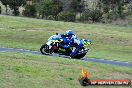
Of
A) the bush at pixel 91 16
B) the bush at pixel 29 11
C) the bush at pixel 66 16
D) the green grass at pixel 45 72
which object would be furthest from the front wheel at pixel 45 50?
the bush at pixel 29 11

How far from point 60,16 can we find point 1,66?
180 feet

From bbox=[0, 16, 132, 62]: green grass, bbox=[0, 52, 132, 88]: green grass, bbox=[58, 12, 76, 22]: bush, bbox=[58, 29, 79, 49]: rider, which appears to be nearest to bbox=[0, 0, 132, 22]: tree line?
bbox=[58, 12, 76, 22]: bush

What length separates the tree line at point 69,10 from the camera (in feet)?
236

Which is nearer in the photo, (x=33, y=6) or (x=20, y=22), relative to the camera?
(x=20, y=22)

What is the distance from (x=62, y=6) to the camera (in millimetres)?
77562

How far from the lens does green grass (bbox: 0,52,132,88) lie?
15.3 m

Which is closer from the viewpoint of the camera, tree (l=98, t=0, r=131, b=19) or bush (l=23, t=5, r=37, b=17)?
bush (l=23, t=5, r=37, b=17)

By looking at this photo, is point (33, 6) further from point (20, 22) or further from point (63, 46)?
point (63, 46)

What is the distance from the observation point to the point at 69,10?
7600 centimetres

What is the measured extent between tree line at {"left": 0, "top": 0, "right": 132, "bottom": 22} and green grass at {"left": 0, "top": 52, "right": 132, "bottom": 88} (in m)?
50.1

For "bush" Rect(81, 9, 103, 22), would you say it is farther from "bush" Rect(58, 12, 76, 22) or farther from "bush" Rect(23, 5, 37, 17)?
"bush" Rect(23, 5, 37, 17)

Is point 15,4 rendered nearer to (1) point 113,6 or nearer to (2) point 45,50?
(1) point 113,6

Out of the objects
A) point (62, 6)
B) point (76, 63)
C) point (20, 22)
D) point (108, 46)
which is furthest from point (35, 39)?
point (62, 6)

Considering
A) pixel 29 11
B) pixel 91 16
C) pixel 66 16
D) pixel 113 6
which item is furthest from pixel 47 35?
pixel 113 6
